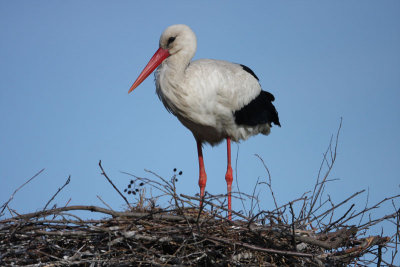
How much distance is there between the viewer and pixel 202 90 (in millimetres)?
A: 4836

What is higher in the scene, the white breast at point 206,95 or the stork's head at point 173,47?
the stork's head at point 173,47

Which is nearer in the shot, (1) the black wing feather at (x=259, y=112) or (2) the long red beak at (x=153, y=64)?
(2) the long red beak at (x=153, y=64)

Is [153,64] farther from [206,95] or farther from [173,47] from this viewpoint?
[206,95]

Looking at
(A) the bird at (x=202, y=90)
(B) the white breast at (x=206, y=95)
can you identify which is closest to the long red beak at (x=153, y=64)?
(A) the bird at (x=202, y=90)

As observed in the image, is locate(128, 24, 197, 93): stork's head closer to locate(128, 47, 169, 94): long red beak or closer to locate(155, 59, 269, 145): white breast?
locate(128, 47, 169, 94): long red beak

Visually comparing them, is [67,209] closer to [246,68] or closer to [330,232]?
[330,232]

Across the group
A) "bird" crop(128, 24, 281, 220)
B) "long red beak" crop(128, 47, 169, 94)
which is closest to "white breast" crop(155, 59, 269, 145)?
"bird" crop(128, 24, 281, 220)

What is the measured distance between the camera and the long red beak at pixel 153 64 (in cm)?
511

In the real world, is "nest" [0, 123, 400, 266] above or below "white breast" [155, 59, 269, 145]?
below

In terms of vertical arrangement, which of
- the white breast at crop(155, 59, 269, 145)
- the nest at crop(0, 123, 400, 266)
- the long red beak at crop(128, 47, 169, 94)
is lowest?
the nest at crop(0, 123, 400, 266)

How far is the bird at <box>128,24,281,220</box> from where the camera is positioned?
485 centimetres

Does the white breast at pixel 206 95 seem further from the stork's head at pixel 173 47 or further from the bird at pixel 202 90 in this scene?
the stork's head at pixel 173 47

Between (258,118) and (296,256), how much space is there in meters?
2.10

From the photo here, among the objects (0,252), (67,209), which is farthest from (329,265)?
(0,252)
